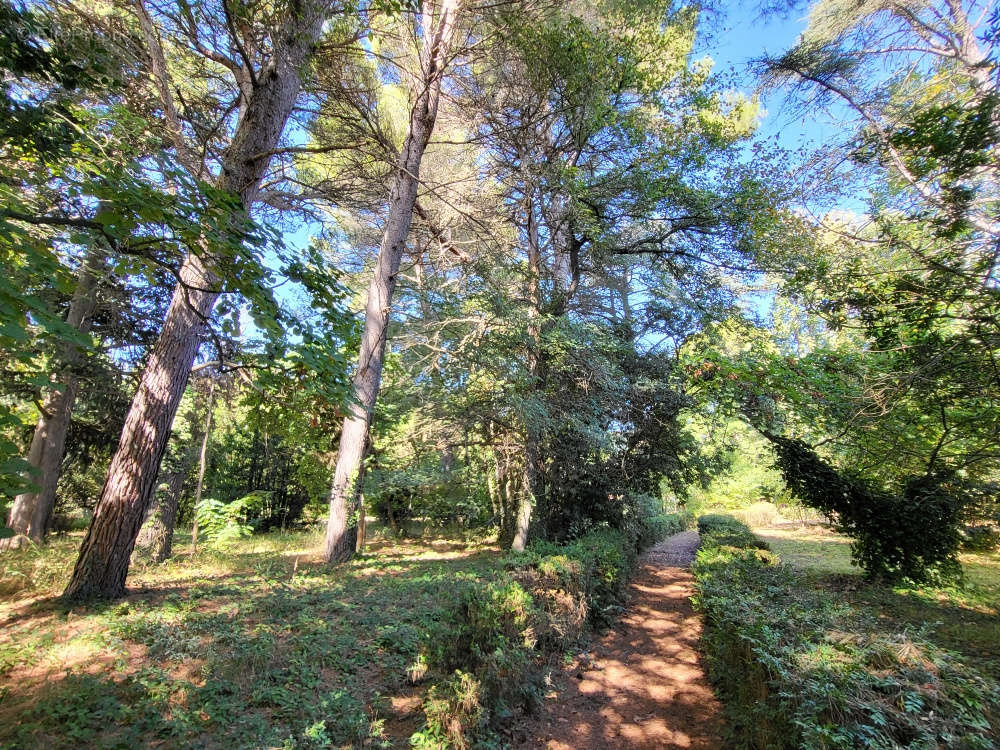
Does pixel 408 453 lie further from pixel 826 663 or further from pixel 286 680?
pixel 826 663

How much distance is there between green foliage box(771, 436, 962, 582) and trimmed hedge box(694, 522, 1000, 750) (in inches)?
165

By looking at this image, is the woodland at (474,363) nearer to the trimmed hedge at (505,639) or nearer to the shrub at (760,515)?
the trimmed hedge at (505,639)

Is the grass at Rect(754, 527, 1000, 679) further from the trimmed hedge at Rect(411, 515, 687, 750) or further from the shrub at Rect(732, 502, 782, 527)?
the shrub at Rect(732, 502, 782, 527)

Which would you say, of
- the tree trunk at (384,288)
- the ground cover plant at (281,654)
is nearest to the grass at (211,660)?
the ground cover plant at (281,654)

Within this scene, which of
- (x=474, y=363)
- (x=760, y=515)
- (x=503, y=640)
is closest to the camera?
(x=503, y=640)

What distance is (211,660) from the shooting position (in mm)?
3346

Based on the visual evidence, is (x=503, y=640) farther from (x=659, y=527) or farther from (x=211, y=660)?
(x=659, y=527)


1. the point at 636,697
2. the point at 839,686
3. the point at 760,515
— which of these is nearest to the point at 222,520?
the point at 636,697

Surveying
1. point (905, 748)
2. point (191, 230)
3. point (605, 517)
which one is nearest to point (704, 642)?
point (905, 748)

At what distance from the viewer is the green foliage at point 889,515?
6.78 m

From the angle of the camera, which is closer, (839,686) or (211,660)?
(839,686)

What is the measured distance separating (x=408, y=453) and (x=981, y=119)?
9.57 metres

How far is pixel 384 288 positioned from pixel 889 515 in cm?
949

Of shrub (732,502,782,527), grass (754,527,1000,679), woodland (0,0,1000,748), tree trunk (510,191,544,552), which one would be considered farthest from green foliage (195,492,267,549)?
shrub (732,502,782,527)
